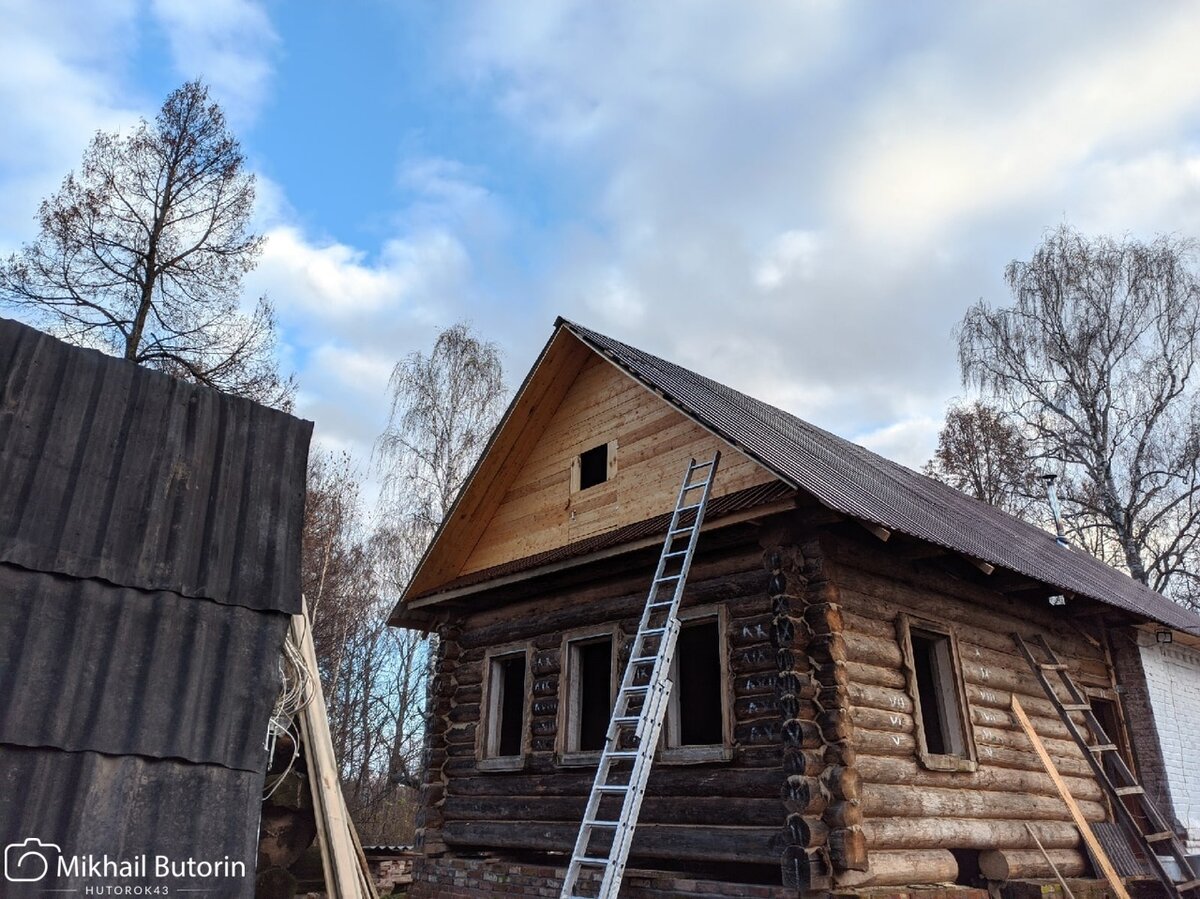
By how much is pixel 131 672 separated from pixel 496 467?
28.8 feet

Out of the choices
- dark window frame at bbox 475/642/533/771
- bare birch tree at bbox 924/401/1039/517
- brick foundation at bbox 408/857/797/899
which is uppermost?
bare birch tree at bbox 924/401/1039/517

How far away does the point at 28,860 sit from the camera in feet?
9.21

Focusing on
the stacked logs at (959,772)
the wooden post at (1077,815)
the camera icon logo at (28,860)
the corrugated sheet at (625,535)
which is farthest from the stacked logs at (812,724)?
the camera icon logo at (28,860)

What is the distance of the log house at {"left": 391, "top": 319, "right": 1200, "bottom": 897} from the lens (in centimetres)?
768

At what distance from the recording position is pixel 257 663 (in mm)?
3525

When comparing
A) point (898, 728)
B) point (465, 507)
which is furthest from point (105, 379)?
point (465, 507)

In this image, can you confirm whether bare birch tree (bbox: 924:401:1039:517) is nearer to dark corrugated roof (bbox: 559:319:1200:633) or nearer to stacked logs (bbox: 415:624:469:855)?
dark corrugated roof (bbox: 559:319:1200:633)

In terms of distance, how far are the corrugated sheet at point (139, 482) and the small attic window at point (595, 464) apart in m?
6.90

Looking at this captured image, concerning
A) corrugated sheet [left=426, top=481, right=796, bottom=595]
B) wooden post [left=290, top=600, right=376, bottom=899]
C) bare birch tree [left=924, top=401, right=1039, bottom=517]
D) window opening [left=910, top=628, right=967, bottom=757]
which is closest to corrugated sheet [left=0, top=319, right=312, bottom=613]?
wooden post [left=290, top=600, right=376, bottom=899]

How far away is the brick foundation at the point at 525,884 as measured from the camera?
7.47 m

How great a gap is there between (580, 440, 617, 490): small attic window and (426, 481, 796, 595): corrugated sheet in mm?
911

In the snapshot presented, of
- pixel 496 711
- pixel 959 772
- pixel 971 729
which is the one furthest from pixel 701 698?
pixel 959 772

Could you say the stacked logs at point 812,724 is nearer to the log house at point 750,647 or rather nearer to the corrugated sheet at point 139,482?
the log house at point 750,647

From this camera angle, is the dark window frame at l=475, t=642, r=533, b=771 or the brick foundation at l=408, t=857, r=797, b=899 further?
the dark window frame at l=475, t=642, r=533, b=771
